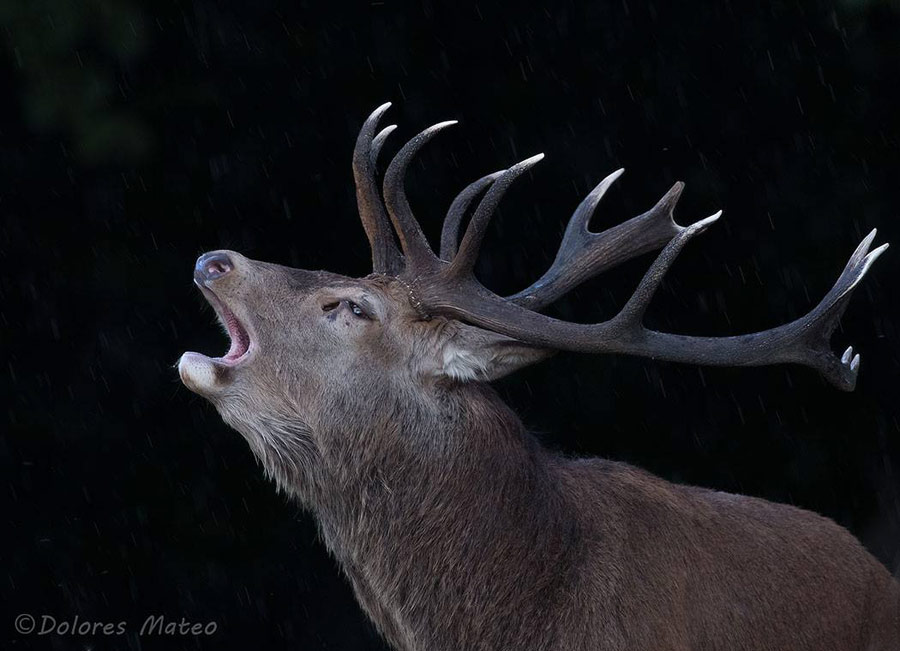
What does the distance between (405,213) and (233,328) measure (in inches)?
25.2

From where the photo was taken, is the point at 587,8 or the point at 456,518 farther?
the point at 587,8

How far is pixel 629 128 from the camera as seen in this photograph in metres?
6.32

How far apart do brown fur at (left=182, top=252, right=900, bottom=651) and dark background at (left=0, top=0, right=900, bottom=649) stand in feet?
7.33

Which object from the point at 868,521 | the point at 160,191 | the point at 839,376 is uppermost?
the point at 160,191

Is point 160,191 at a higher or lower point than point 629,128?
higher

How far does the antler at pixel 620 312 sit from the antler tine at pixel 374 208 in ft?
0.38

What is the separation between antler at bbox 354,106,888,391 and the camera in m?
3.91

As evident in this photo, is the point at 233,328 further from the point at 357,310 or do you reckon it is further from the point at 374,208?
the point at 374,208

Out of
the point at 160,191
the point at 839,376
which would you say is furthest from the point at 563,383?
the point at 839,376

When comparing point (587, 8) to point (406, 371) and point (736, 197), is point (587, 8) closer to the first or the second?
point (736, 197)

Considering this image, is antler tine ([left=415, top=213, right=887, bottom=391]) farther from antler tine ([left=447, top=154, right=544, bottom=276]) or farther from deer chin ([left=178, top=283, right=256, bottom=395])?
deer chin ([left=178, top=283, right=256, bottom=395])

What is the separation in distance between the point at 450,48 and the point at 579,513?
300 cm

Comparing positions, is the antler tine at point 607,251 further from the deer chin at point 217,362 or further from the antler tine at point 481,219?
the deer chin at point 217,362

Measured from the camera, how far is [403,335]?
409 centimetres
